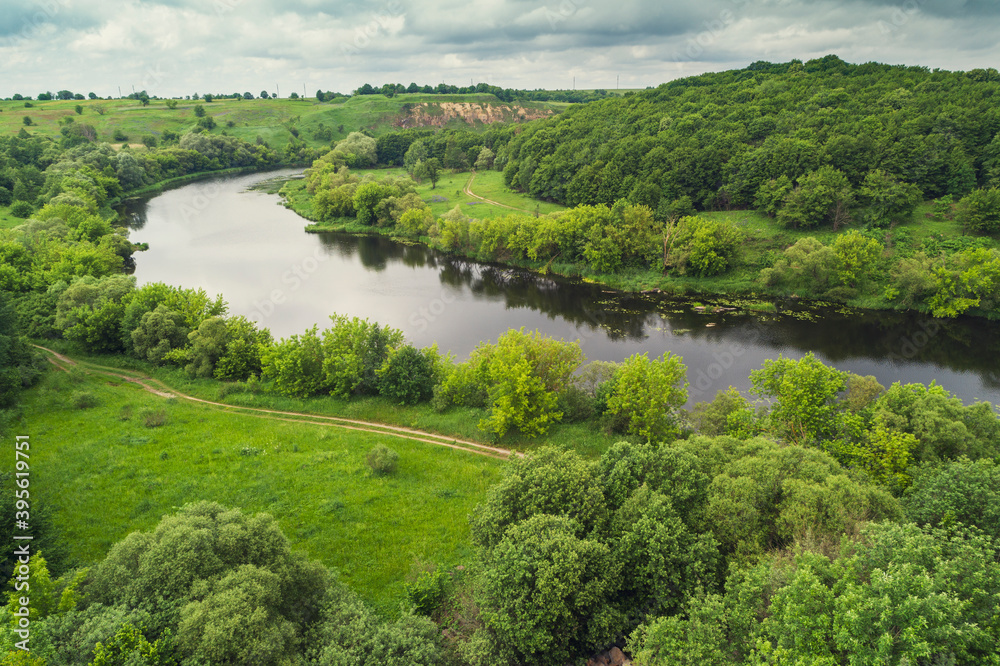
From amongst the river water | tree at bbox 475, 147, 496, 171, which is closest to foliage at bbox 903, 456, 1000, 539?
the river water

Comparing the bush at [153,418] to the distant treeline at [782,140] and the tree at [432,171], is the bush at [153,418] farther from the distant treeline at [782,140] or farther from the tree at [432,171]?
the tree at [432,171]

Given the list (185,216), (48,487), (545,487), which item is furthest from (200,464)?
(185,216)

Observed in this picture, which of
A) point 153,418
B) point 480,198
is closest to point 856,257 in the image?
point 480,198

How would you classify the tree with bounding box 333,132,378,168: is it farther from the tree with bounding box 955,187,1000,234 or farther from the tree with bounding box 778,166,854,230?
the tree with bounding box 955,187,1000,234

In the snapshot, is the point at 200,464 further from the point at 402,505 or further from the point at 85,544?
the point at 402,505

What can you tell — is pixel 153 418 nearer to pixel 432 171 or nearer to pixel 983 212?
pixel 983 212

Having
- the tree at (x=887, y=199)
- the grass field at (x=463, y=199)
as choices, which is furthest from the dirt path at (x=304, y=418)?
the tree at (x=887, y=199)
